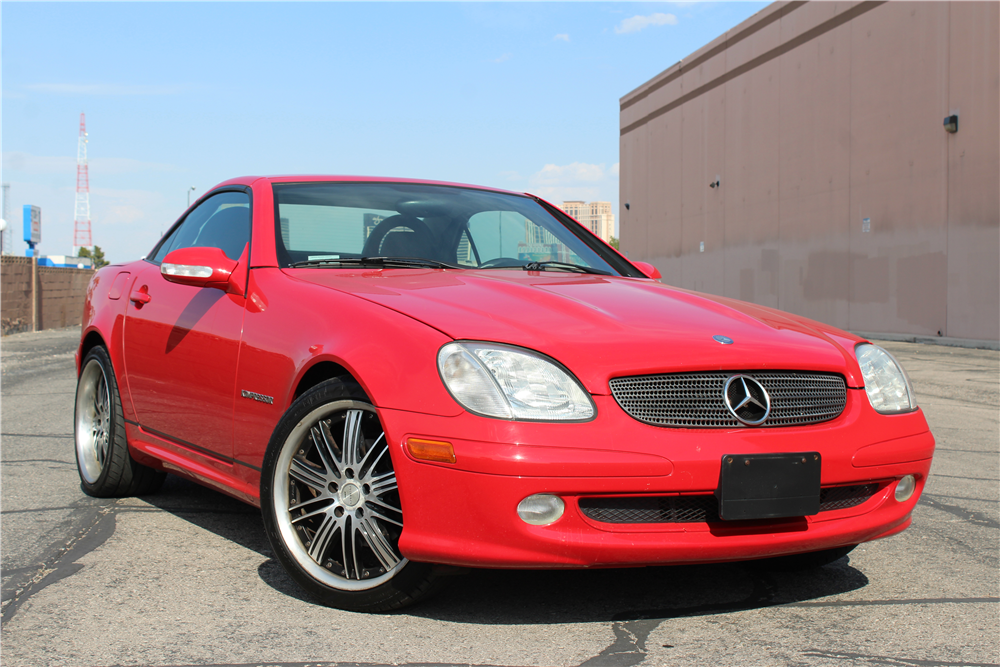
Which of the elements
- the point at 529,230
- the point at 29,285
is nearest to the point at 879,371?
the point at 529,230

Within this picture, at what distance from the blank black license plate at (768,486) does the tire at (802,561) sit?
0.70 meters

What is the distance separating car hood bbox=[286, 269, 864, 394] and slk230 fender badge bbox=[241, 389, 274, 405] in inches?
16.8

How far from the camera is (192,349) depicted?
142 inches

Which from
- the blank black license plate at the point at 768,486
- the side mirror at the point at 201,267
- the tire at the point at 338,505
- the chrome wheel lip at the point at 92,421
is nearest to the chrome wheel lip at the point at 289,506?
the tire at the point at 338,505

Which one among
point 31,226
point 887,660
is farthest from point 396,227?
point 31,226

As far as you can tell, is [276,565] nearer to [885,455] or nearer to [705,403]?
[705,403]

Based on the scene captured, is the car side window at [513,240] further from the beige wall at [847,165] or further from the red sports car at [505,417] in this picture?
the beige wall at [847,165]

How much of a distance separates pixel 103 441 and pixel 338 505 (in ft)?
6.99

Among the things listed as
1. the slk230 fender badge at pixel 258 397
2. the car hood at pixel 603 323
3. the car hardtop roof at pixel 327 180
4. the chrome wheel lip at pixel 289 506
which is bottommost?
the chrome wheel lip at pixel 289 506

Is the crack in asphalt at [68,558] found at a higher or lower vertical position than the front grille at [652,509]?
lower

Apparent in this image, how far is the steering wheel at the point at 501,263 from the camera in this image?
378 cm

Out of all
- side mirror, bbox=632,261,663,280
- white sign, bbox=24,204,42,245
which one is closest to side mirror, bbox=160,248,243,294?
side mirror, bbox=632,261,663,280

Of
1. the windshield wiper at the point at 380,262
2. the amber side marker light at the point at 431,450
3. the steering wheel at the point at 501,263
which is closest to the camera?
the amber side marker light at the point at 431,450

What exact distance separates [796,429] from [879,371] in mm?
543
